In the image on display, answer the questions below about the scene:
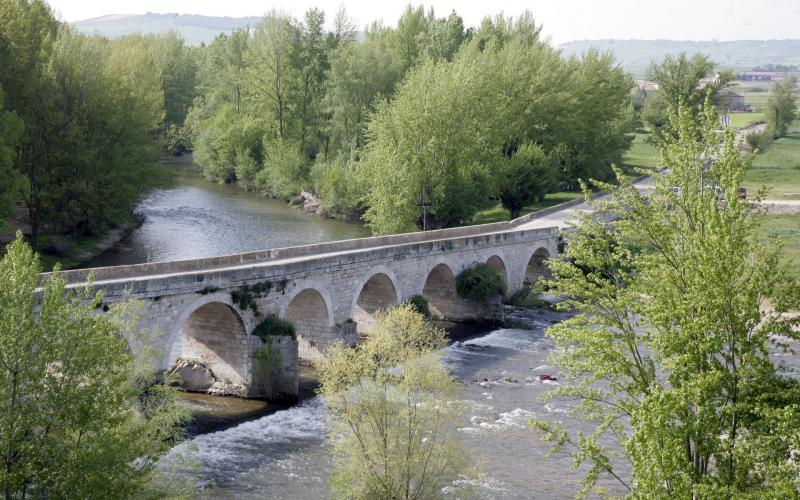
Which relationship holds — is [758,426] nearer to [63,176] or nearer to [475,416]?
[475,416]

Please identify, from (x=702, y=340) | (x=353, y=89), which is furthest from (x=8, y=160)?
(x=353, y=89)

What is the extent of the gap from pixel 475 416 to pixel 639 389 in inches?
533

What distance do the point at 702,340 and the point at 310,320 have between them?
21.9 meters

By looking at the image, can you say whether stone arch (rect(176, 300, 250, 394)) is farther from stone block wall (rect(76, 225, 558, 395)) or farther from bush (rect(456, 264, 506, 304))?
bush (rect(456, 264, 506, 304))

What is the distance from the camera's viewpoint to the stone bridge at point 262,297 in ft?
88.9

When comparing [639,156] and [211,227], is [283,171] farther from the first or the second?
[639,156]

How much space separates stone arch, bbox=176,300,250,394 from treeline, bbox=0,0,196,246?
55.6ft

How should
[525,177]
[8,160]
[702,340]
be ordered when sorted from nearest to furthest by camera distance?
1. [702,340]
2. [8,160]
3. [525,177]

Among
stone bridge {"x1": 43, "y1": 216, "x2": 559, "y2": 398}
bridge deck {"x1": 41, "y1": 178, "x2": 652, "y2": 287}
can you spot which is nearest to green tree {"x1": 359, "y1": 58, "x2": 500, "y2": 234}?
bridge deck {"x1": 41, "y1": 178, "x2": 652, "y2": 287}

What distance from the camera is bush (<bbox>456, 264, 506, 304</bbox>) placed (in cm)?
4209

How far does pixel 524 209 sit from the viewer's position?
225ft

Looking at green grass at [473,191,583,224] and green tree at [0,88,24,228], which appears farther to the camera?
green grass at [473,191,583,224]

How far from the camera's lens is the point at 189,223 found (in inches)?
2295

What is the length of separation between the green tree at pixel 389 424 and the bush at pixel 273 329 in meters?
7.91
